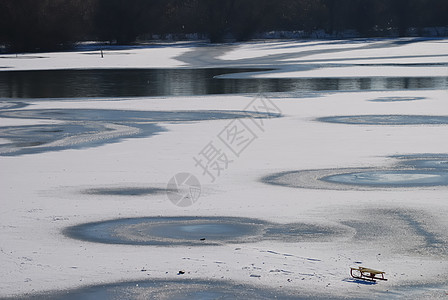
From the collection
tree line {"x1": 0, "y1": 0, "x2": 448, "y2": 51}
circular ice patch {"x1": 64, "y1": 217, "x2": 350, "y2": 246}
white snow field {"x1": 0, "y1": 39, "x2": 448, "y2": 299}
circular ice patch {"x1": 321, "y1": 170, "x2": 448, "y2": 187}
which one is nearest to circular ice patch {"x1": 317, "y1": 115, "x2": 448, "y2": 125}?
white snow field {"x1": 0, "y1": 39, "x2": 448, "y2": 299}

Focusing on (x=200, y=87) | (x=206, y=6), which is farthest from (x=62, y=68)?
(x=206, y=6)

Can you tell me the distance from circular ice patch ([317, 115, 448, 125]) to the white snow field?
0.40m

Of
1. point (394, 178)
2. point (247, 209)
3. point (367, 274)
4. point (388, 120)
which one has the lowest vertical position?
point (388, 120)

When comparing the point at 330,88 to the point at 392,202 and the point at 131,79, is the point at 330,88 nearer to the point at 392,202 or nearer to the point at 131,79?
the point at 131,79

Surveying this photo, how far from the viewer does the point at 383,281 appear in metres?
7.10

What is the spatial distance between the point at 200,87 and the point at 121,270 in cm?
2136

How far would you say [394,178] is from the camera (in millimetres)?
11664

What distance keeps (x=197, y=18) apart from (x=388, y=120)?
3615 inches

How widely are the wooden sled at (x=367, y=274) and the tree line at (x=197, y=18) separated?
256 ft

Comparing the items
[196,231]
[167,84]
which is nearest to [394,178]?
[196,231]

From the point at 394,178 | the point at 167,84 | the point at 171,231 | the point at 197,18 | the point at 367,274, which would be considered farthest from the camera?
the point at 197,18

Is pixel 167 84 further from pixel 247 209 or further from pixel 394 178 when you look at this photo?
pixel 247 209

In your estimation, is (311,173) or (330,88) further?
(330,88)

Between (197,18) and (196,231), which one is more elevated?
(196,231)
